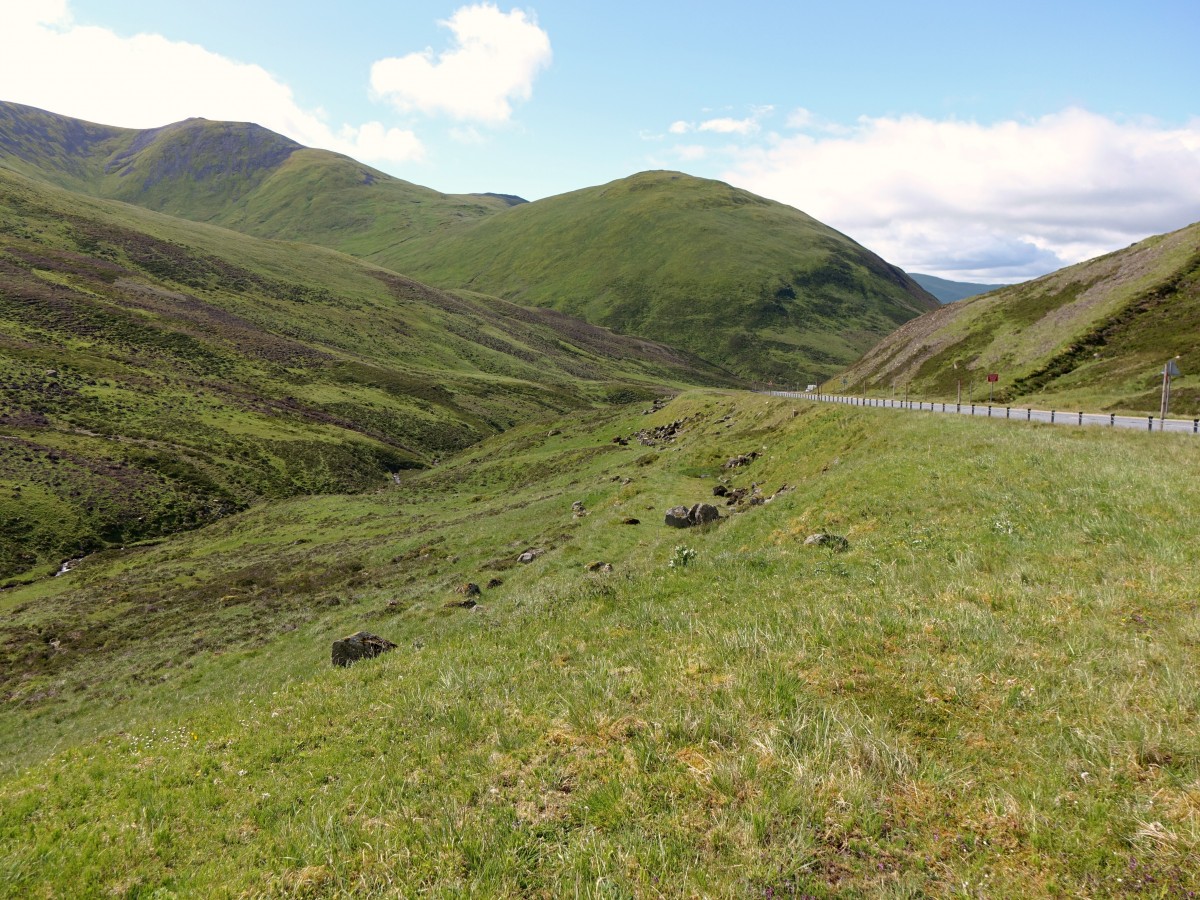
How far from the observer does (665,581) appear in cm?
1623

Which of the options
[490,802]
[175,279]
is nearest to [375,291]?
[175,279]

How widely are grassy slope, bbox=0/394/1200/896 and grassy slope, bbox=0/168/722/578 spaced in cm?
5150

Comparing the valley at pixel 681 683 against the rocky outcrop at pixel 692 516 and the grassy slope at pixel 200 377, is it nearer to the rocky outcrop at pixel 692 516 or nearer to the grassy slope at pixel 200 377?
the rocky outcrop at pixel 692 516

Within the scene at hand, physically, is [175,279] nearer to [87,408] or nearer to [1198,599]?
[87,408]

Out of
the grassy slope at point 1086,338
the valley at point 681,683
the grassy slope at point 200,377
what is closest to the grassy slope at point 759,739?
the valley at point 681,683

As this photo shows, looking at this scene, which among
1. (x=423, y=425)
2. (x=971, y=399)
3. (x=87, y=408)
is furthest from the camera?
(x=423, y=425)

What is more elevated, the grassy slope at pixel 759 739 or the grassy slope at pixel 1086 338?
the grassy slope at pixel 1086 338

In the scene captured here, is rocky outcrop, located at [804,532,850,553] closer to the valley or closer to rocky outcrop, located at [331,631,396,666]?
the valley

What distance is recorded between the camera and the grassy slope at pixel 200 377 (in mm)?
61156

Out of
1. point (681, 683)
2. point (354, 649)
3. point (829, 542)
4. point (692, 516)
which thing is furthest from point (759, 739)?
point (692, 516)

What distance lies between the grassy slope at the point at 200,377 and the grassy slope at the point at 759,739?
169ft

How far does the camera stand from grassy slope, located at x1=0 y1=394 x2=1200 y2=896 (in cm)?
558

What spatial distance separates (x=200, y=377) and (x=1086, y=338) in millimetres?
121279

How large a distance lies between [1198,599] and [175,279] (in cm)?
16981
